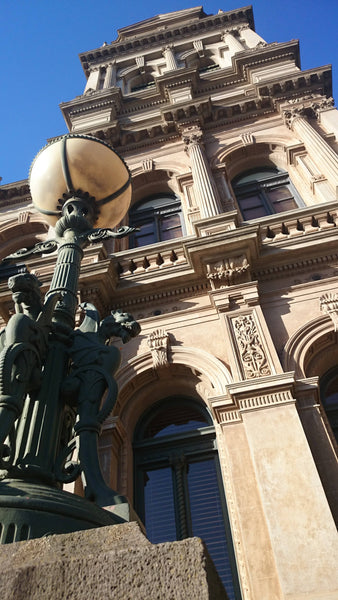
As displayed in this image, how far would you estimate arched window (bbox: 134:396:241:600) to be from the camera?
588 cm

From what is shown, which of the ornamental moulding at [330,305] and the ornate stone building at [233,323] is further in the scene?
the ornamental moulding at [330,305]

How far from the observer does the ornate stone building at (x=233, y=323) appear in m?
5.25

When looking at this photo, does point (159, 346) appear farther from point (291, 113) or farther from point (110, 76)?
point (110, 76)

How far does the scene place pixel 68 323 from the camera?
3535 millimetres

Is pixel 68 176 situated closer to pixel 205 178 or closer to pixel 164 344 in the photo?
pixel 164 344

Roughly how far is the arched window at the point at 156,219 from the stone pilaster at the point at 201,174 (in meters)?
1.12

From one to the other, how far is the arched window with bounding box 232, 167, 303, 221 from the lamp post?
27.0 ft

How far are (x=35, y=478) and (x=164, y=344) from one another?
211 inches

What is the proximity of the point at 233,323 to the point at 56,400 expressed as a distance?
502 centimetres

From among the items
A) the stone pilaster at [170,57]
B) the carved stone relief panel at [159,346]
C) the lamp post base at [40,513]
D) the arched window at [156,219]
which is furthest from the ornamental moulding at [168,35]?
the lamp post base at [40,513]

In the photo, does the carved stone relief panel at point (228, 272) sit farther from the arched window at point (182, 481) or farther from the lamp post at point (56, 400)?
the lamp post at point (56, 400)

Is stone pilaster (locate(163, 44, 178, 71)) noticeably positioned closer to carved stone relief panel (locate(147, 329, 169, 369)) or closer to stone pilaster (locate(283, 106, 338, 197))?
stone pilaster (locate(283, 106, 338, 197))

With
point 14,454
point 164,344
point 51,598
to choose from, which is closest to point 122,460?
point 164,344

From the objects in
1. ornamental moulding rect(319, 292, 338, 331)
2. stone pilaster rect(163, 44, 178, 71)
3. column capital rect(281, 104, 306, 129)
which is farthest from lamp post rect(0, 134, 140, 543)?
stone pilaster rect(163, 44, 178, 71)
